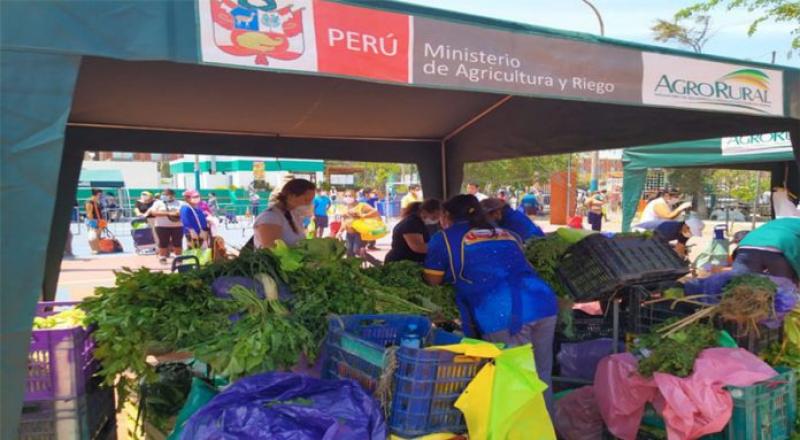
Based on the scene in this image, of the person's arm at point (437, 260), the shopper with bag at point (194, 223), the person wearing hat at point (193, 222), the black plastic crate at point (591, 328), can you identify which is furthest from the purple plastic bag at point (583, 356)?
the person wearing hat at point (193, 222)

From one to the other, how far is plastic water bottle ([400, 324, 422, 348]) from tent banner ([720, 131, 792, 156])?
7749 millimetres

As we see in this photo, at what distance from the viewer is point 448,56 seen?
8.99 ft

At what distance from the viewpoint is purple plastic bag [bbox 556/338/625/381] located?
13.7 ft

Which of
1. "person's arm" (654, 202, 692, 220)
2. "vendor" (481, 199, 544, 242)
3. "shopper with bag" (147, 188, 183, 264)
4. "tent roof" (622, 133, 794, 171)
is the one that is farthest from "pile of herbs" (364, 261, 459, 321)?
"shopper with bag" (147, 188, 183, 264)

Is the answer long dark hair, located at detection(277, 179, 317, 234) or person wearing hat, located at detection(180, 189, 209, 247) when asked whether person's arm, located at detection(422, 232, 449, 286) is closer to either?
long dark hair, located at detection(277, 179, 317, 234)

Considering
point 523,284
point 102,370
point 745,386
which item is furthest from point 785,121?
point 102,370

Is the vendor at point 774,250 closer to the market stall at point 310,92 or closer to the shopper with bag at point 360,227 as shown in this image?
the market stall at point 310,92

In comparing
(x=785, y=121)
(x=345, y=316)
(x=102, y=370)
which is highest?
(x=785, y=121)

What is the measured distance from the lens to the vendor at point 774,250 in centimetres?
433

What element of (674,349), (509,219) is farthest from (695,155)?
(674,349)

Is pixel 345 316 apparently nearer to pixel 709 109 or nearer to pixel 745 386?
pixel 745 386

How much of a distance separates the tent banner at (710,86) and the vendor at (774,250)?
1062 mm

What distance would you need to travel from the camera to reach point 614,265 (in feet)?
12.0

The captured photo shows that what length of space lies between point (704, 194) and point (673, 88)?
3049 centimetres
